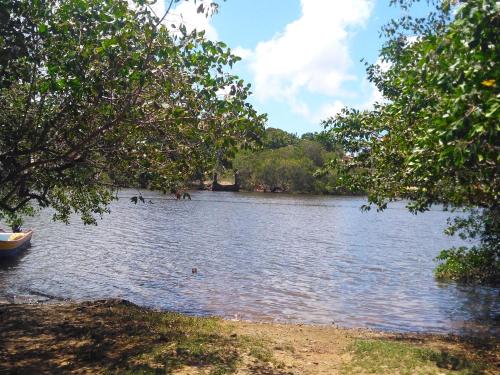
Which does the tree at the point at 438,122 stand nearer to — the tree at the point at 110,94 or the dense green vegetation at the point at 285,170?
the tree at the point at 110,94

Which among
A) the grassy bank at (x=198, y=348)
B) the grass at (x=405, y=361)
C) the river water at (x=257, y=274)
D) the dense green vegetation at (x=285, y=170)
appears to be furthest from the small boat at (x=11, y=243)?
the dense green vegetation at (x=285, y=170)

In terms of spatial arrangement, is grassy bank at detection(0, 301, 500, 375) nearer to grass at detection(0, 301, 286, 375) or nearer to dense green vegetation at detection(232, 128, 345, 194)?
grass at detection(0, 301, 286, 375)


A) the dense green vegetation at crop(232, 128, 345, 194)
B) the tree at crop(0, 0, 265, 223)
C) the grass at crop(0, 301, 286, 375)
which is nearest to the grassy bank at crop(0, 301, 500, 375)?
the grass at crop(0, 301, 286, 375)

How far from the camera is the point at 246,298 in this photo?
20344 millimetres

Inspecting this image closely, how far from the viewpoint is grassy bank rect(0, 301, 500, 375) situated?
9.15 metres

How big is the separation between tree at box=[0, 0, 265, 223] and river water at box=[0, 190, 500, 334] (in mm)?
8989

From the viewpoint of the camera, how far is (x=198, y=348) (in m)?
10.3

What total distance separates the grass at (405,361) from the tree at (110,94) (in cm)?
513

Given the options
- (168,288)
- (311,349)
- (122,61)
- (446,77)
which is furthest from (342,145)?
(168,288)

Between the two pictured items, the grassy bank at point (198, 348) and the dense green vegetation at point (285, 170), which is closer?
the grassy bank at point (198, 348)

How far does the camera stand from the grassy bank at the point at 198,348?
9148 millimetres

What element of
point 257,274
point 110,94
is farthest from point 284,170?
point 110,94

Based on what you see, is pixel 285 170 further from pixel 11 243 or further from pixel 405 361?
pixel 405 361

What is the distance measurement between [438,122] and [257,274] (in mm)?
21530
